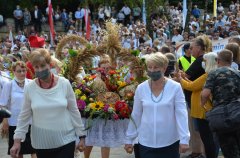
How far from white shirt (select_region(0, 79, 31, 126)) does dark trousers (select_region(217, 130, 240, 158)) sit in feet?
9.01

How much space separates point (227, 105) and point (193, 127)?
2738mm

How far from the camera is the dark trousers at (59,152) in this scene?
6.11 metres

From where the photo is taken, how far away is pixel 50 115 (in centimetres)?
602

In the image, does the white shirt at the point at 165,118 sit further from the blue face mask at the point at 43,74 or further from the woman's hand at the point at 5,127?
the woman's hand at the point at 5,127

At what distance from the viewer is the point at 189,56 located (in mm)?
10359

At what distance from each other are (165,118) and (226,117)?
1207 mm

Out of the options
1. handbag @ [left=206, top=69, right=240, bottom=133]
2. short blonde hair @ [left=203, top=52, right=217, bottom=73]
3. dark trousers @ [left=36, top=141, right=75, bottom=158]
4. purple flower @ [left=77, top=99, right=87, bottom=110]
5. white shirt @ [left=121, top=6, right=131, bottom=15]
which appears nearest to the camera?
dark trousers @ [left=36, top=141, right=75, bottom=158]

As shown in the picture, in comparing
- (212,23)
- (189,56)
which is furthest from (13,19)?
(189,56)

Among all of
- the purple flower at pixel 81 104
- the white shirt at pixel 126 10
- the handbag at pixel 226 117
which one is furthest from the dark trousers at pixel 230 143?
the white shirt at pixel 126 10

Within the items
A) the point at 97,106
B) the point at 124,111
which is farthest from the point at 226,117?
the point at 97,106

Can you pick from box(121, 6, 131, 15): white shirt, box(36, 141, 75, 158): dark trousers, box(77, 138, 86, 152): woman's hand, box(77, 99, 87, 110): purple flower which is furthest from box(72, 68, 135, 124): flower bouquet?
box(121, 6, 131, 15): white shirt

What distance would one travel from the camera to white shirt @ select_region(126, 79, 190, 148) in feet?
19.6

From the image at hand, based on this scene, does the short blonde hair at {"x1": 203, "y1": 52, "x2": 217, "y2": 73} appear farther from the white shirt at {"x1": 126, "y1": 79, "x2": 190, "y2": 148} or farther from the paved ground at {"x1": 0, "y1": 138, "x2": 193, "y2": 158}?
the paved ground at {"x1": 0, "y1": 138, "x2": 193, "y2": 158}

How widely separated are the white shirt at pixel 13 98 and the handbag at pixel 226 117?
264 cm
